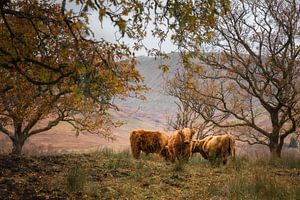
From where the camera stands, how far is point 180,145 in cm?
1206

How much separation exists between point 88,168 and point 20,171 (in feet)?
6.33

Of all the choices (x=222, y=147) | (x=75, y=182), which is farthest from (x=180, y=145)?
(x=75, y=182)

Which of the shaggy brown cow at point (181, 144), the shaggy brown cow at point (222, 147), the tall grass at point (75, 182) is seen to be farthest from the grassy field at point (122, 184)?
the shaggy brown cow at point (222, 147)

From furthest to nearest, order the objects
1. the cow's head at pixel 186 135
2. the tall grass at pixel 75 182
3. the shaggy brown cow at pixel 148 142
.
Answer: the shaggy brown cow at pixel 148 142
the cow's head at pixel 186 135
the tall grass at pixel 75 182

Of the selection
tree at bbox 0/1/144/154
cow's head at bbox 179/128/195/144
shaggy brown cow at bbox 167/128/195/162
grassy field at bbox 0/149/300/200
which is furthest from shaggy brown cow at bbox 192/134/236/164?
tree at bbox 0/1/144/154

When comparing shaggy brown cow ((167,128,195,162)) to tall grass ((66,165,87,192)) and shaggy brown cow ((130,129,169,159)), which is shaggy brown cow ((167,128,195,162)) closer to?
shaggy brown cow ((130,129,169,159))

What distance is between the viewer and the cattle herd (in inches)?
475

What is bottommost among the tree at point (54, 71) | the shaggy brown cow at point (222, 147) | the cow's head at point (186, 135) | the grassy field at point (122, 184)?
the grassy field at point (122, 184)

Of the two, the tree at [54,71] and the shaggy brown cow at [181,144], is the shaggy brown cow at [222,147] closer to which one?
the shaggy brown cow at [181,144]

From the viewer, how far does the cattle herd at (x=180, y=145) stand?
12055 millimetres

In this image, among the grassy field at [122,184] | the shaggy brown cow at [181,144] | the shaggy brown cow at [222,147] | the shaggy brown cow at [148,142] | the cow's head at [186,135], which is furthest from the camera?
the shaggy brown cow at [148,142]

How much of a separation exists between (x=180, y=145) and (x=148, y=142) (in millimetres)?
2550

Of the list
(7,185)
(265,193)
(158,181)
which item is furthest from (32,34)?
(265,193)

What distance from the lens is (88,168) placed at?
29.6ft
